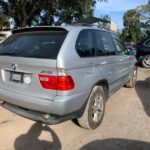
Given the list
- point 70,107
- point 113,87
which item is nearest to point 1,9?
point 113,87

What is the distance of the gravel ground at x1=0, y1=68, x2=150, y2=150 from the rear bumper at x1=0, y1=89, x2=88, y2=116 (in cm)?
61

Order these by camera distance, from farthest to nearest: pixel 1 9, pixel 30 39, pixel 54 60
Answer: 1. pixel 1 9
2. pixel 30 39
3. pixel 54 60

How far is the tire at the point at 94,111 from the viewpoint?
13.7 ft

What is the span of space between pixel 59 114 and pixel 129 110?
8.31ft

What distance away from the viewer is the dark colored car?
11602 millimetres

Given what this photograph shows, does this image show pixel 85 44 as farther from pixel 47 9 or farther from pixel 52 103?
pixel 47 9

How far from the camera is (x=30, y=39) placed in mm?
4094

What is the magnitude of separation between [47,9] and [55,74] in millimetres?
18436

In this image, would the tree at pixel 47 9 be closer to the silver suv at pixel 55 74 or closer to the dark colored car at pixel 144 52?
the dark colored car at pixel 144 52

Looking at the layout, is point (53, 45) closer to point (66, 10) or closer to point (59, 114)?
point (59, 114)

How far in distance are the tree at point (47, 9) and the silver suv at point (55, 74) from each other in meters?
14.9

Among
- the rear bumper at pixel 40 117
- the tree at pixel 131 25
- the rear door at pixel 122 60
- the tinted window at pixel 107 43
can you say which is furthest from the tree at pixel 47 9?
the tree at pixel 131 25

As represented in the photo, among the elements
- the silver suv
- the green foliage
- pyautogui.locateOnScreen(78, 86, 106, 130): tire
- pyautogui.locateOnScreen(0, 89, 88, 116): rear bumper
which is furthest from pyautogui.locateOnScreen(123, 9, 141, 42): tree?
pyautogui.locateOnScreen(0, 89, 88, 116): rear bumper

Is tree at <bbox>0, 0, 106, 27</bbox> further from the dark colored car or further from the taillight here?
the taillight
